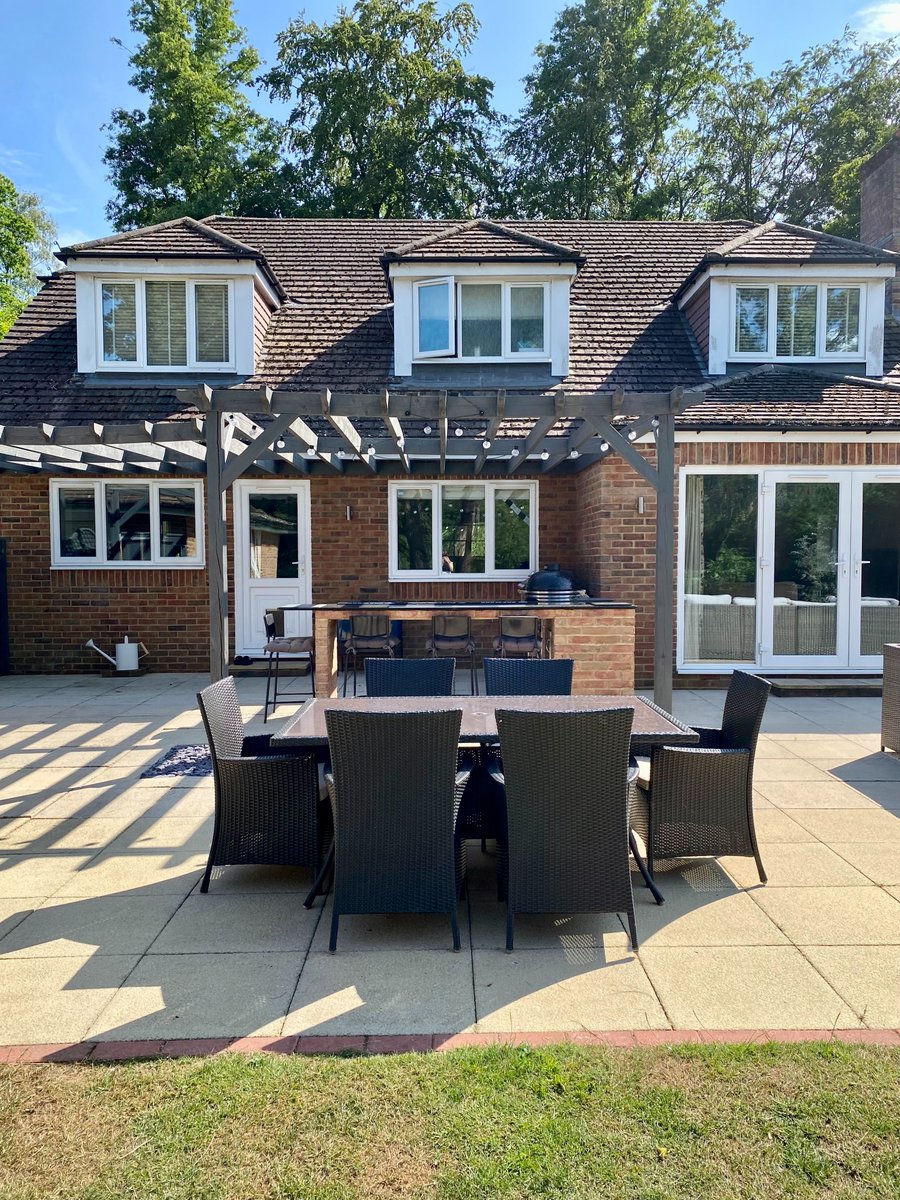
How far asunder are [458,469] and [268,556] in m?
2.88

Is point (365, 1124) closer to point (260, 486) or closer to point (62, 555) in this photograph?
point (260, 486)

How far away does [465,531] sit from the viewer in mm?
10805

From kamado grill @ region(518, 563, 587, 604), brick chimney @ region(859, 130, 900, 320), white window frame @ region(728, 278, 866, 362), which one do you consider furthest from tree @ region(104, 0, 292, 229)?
kamado grill @ region(518, 563, 587, 604)

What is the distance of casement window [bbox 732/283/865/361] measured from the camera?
33.8 ft

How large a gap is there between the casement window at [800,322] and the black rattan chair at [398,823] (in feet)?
29.5

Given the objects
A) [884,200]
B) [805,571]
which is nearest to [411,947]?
[805,571]

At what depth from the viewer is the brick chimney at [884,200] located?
1145 cm

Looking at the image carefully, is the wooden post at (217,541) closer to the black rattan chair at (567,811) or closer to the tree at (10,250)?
the black rattan chair at (567,811)

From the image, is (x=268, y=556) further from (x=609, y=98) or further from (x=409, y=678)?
(x=609, y=98)

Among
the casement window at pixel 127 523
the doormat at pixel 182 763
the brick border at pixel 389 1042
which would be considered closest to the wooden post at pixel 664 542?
the doormat at pixel 182 763

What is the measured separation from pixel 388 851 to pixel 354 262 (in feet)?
36.5

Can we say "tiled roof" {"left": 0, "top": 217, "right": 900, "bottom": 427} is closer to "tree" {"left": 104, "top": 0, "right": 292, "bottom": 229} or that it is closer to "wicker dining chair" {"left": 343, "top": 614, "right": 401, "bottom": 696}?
"wicker dining chair" {"left": 343, "top": 614, "right": 401, "bottom": 696}

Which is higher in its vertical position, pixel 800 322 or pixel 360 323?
pixel 360 323

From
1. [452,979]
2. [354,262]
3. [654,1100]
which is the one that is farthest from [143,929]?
[354,262]
